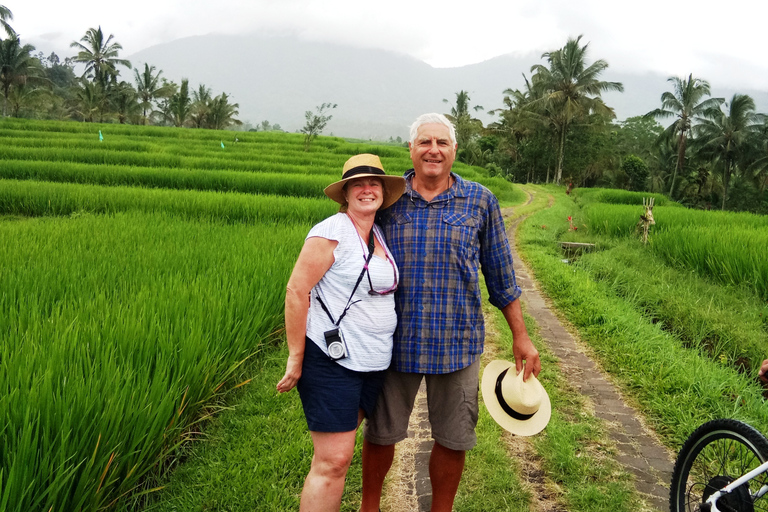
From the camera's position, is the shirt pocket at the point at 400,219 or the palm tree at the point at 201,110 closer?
the shirt pocket at the point at 400,219

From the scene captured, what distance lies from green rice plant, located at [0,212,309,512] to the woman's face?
1050 millimetres

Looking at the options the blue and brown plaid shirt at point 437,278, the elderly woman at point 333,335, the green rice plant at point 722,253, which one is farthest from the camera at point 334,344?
the green rice plant at point 722,253

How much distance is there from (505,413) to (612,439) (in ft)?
3.49

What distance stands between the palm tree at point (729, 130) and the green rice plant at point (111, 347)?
34832 mm

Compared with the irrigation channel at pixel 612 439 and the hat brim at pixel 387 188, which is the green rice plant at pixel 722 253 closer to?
the irrigation channel at pixel 612 439

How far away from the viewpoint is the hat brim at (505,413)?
1.78 meters

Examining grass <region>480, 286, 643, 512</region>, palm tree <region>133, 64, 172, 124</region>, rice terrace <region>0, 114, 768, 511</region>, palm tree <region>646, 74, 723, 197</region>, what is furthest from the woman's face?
palm tree <region>133, 64, 172, 124</region>

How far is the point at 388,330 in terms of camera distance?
1.56 m

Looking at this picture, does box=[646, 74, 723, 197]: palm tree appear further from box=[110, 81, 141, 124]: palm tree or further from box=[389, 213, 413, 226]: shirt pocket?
box=[110, 81, 141, 124]: palm tree

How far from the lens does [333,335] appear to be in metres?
1.44

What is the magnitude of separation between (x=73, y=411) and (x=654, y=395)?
3057 mm

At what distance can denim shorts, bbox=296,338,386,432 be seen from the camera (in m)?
1.45

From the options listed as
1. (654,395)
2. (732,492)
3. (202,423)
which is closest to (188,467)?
(202,423)

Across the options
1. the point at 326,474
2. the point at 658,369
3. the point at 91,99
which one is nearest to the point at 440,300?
the point at 326,474
